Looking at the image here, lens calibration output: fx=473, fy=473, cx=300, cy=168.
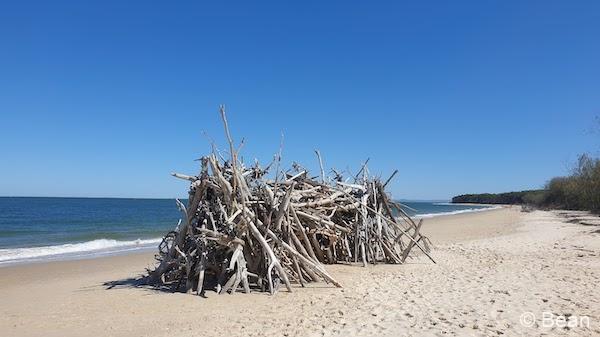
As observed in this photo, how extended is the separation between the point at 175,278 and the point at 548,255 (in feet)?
30.2

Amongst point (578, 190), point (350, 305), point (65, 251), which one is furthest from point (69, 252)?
point (578, 190)

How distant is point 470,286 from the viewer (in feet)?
25.2

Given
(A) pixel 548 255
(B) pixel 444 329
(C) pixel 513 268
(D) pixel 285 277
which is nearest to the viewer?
(B) pixel 444 329

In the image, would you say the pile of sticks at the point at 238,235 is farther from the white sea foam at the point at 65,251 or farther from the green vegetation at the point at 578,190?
the green vegetation at the point at 578,190

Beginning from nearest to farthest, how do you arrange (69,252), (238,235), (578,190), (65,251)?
1. (238,235)
2. (69,252)
3. (65,251)
4. (578,190)

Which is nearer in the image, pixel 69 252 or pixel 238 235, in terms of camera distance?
pixel 238 235

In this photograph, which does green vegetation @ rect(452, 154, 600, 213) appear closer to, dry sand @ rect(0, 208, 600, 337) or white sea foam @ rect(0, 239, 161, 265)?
dry sand @ rect(0, 208, 600, 337)

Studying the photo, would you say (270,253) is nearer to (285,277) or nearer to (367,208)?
(285,277)

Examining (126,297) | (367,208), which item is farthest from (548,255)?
(126,297)

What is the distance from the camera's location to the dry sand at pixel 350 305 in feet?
18.0

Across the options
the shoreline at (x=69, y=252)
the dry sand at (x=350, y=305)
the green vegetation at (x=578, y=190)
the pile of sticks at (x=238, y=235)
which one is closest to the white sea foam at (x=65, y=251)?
the shoreline at (x=69, y=252)

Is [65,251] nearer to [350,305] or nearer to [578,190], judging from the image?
[350,305]

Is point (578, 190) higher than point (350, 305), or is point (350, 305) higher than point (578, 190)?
point (578, 190)

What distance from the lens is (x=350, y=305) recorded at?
6.59 metres
